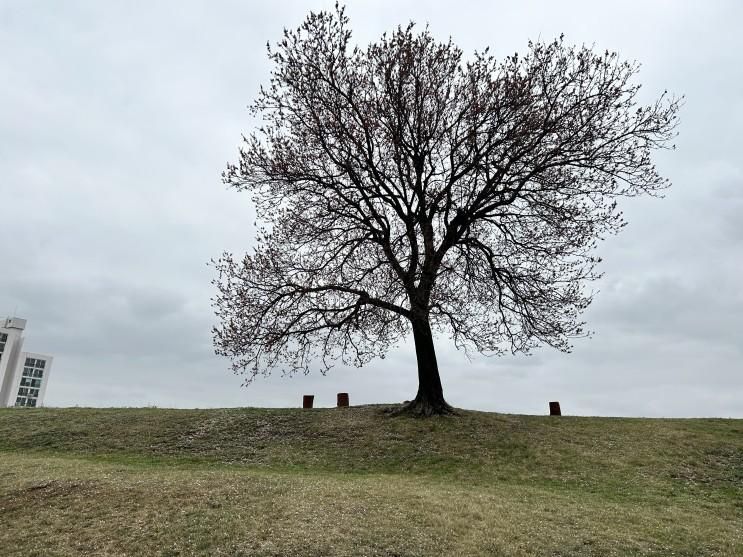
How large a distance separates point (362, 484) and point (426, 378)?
10008 millimetres

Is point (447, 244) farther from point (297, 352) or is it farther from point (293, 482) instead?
point (293, 482)

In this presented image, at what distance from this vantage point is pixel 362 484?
51.2 feet

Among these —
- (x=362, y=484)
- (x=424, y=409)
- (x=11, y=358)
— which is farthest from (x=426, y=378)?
(x=11, y=358)

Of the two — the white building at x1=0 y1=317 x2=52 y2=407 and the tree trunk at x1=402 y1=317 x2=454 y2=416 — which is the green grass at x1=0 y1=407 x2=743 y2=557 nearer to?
the tree trunk at x1=402 y1=317 x2=454 y2=416

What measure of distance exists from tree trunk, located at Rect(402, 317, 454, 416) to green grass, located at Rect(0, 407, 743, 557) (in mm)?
1091

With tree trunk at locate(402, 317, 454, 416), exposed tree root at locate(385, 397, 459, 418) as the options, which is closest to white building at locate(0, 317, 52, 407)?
exposed tree root at locate(385, 397, 459, 418)

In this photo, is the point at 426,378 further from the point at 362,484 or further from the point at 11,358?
the point at 11,358

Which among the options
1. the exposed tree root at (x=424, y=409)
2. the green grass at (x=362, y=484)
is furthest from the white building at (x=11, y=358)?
the exposed tree root at (x=424, y=409)

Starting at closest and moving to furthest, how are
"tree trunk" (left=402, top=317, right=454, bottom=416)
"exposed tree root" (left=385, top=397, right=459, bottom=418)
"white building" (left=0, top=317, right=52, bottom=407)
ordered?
"exposed tree root" (left=385, top=397, right=459, bottom=418) < "tree trunk" (left=402, top=317, right=454, bottom=416) < "white building" (left=0, top=317, right=52, bottom=407)

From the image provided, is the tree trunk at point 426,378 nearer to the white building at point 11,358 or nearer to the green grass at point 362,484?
the green grass at point 362,484

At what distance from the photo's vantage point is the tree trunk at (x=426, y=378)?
24891mm

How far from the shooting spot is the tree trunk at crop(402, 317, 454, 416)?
2489cm

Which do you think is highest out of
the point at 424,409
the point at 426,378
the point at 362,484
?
the point at 426,378

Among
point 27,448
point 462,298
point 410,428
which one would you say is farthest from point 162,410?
point 462,298
